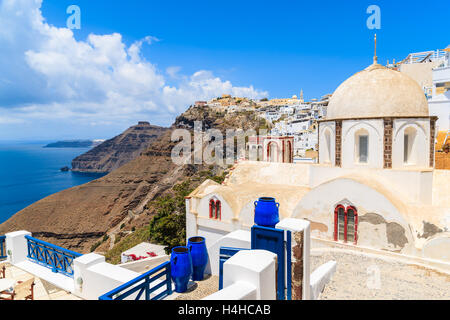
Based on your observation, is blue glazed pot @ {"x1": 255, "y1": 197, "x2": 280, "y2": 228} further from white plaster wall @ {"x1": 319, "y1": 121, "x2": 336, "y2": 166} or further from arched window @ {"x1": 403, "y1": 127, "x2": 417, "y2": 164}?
arched window @ {"x1": 403, "y1": 127, "x2": 417, "y2": 164}

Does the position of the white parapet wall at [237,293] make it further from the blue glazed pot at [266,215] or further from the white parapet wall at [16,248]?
the white parapet wall at [16,248]

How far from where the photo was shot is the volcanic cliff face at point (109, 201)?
179 ft

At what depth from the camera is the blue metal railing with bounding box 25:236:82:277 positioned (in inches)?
283

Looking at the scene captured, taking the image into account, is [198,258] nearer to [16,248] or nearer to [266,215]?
[266,215]

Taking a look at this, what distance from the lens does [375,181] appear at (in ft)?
33.6

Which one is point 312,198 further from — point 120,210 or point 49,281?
point 120,210

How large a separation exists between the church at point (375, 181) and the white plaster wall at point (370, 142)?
0.03 meters

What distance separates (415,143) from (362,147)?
189 cm

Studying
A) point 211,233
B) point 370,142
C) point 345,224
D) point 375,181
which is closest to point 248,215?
point 211,233

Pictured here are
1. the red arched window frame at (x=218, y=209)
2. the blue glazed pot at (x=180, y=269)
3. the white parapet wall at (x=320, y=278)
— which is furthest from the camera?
the red arched window frame at (x=218, y=209)

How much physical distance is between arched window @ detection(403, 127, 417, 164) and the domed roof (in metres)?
0.80

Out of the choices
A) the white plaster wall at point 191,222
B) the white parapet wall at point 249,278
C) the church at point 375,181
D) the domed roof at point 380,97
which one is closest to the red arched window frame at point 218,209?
the church at point 375,181
